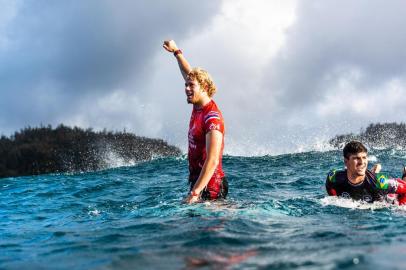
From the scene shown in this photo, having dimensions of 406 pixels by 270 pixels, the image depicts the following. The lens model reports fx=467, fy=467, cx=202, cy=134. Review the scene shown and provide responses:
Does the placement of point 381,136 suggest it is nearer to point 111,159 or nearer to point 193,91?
point 111,159

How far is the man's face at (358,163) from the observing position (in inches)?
358

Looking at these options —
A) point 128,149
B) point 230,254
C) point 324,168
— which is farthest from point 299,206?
point 128,149

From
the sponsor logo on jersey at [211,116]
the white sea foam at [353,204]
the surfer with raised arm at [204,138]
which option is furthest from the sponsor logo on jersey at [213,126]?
the white sea foam at [353,204]

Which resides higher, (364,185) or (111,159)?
(111,159)

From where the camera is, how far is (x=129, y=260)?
529cm

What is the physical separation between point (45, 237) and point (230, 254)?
3757 mm

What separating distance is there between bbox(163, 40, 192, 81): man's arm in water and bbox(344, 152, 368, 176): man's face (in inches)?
144

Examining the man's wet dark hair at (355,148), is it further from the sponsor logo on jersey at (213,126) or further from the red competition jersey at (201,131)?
the sponsor logo on jersey at (213,126)

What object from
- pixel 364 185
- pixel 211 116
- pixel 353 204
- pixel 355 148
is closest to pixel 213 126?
pixel 211 116

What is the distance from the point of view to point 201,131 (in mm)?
7352

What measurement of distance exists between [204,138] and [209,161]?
1.95 ft

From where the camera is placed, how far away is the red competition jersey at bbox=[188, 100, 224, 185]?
7172 millimetres

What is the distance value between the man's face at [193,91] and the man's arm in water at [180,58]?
3.34 feet

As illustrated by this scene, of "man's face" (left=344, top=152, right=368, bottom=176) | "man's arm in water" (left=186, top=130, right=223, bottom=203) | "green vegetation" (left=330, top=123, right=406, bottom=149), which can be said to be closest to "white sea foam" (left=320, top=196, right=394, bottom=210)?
"man's face" (left=344, top=152, right=368, bottom=176)
